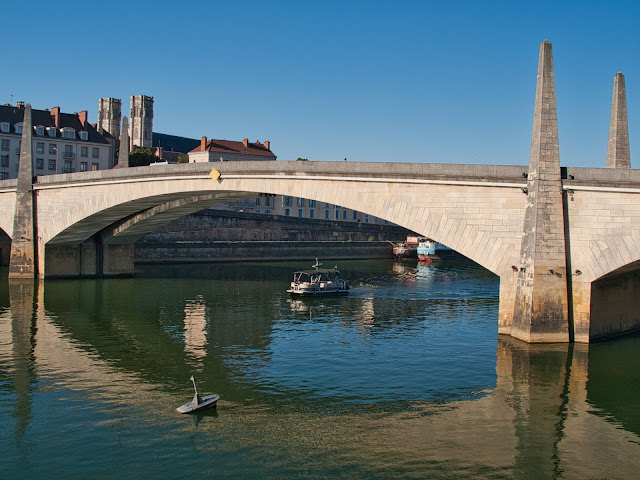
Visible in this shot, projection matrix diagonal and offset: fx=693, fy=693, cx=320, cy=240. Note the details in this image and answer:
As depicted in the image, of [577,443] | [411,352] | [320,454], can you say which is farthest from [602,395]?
[320,454]

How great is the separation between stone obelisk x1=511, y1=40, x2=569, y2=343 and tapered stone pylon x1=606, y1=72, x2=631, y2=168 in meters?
5.77

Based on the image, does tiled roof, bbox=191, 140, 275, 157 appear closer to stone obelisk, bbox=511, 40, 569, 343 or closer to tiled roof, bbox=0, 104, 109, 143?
tiled roof, bbox=0, 104, 109, 143

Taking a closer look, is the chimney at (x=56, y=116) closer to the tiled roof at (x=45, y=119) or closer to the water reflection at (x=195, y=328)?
the tiled roof at (x=45, y=119)

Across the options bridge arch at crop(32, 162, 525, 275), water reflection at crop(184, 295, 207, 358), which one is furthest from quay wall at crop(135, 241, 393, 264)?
water reflection at crop(184, 295, 207, 358)

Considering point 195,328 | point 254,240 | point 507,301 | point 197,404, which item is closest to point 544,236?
point 507,301

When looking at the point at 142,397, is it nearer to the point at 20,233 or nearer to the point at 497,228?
the point at 497,228

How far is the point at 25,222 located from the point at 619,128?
3701 centimetres

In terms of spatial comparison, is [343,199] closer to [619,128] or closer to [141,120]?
[619,128]

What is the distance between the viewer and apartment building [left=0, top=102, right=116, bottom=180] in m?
78.9

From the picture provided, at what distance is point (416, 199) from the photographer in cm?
2730

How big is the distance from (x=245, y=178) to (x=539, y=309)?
16.7 meters

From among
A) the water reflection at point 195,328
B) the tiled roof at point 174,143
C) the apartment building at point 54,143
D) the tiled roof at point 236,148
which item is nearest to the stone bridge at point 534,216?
the water reflection at point 195,328

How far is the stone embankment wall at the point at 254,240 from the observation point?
63.0m

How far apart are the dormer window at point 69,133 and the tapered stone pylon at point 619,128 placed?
2716 inches
